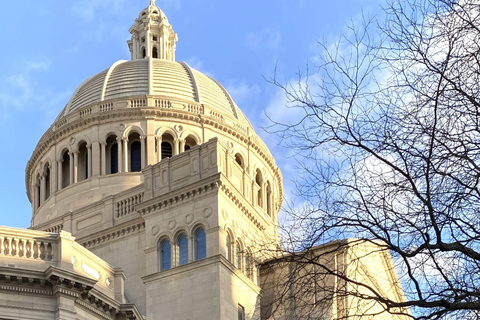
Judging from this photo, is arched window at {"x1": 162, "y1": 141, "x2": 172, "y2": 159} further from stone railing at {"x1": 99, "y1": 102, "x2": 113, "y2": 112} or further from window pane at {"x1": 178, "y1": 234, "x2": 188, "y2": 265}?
window pane at {"x1": 178, "y1": 234, "x2": 188, "y2": 265}

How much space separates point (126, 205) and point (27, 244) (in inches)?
697

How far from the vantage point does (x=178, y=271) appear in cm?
4466

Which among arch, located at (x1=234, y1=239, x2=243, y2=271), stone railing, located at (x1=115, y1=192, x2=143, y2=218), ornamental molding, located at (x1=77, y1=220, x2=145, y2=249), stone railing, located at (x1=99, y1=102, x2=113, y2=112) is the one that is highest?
stone railing, located at (x1=99, y1=102, x2=113, y2=112)

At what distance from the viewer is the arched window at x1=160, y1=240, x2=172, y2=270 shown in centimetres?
4572

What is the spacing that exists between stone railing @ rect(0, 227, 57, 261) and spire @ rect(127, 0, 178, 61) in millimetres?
42345

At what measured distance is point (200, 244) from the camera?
45062 millimetres

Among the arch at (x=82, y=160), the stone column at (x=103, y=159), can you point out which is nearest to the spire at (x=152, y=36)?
the arch at (x=82, y=160)

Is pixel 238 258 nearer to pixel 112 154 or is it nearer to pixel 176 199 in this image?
pixel 176 199

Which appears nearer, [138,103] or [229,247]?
[229,247]

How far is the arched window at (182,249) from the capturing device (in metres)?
45.2

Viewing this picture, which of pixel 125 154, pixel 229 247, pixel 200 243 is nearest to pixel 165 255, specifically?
pixel 200 243

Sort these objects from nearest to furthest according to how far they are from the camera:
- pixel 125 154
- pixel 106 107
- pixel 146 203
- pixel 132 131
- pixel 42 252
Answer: pixel 42 252 < pixel 146 203 < pixel 125 154 < pixel 132 131 < pixel 106 107

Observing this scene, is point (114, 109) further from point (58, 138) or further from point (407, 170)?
point (407, 170)

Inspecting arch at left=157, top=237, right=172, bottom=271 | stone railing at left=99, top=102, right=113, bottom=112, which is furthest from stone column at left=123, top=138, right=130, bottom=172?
arch at left=157, top=237, right=172, bottom=271
